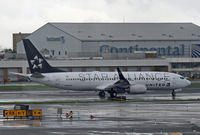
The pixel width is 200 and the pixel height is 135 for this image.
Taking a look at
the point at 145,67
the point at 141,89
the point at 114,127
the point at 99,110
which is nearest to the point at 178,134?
the point at 114,127

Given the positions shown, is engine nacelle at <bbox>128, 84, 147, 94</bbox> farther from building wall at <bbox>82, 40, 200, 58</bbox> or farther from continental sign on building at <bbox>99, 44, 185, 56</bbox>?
continental sign on building at <bbox>99, 44, 185, 56</bbox>

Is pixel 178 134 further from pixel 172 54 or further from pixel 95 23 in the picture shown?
pixel 95 23

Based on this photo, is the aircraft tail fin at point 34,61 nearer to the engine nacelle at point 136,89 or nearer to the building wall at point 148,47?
the engine nacelle at point 136,89

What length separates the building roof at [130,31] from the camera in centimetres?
13512

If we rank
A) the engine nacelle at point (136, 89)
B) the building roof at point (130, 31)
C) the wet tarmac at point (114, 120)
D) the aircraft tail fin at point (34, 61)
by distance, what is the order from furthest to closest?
the building roof at point (130, 31) → the aircraft tail fin at point (34, 61) → the engine nacelle at point (136, 89) → the wet tarmac at point (114, 120)

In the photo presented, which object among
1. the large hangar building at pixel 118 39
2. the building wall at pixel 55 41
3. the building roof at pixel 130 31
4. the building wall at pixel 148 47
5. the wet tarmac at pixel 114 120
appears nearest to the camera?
the wet tarmac at pixel 114 120

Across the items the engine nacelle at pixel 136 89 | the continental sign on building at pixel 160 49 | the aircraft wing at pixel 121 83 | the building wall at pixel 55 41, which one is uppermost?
the building wall at pixel 55 41

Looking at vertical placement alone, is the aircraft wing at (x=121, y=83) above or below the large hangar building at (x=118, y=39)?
below

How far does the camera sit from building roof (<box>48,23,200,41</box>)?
443 ft

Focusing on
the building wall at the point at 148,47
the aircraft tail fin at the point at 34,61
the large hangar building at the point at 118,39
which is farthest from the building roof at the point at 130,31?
the aircraft tail fin at the point at 34,61

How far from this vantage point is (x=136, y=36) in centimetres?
13662

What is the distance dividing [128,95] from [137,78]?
3.40 metres

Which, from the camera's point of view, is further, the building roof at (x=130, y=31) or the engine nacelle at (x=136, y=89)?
the building roof at (x=130, y=31)

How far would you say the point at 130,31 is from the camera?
459 feet
